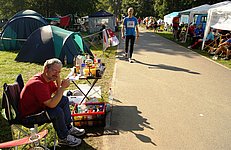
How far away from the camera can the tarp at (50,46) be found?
333 inches

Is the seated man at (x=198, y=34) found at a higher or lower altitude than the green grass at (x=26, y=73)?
higher

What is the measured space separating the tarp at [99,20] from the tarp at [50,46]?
45.1 feet

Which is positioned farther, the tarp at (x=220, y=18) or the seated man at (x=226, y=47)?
the tarp at (x=220, y=18)

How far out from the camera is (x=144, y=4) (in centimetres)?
5009

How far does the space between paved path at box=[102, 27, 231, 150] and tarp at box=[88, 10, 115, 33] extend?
1484 centimetres

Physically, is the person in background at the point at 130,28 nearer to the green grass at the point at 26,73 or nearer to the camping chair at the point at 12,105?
the green grass at the point at 26,73

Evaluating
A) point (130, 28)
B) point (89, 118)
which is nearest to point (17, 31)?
point (130, 28)

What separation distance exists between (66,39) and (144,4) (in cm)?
4492

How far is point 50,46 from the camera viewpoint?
850 centimetres

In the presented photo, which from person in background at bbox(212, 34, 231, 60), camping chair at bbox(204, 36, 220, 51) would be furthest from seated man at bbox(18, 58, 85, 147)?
camping chair at bbox(204, 36, 220, 51)

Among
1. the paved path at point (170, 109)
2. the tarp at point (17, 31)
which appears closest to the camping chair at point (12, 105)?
the paved path at point (170, 109)

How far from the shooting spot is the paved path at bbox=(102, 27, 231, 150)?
12.0 feet

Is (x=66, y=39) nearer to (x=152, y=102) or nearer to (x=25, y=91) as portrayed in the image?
(x=152, y=102)

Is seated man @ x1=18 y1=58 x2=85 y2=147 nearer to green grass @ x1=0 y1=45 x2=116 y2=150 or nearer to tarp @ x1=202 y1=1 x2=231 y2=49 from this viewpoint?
green grass @ x1=0 y1=45 x2=116 y2=150
